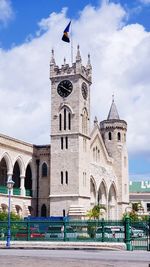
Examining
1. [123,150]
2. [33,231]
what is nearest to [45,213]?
[123,150]

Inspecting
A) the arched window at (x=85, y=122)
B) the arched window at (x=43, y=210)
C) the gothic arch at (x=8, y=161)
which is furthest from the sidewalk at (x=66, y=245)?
the arched window at (x=85, y=122)

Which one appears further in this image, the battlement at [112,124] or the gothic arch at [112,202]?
the battlement at [112,124]

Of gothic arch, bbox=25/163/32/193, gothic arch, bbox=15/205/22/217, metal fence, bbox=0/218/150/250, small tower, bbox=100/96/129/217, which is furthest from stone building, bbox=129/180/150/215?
metal fence, bbox=0/218/150/250

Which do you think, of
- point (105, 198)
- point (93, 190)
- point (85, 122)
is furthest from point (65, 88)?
point (105, 198)

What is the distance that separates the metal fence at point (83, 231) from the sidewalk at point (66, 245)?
2.29 ft

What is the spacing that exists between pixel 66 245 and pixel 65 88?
33.8 meters

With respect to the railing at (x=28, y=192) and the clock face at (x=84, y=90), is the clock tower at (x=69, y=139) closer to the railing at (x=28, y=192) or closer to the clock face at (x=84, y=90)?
the clock face at (x=84, y=90)

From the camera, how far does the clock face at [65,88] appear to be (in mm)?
58094

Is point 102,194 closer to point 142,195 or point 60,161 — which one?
point 60,161

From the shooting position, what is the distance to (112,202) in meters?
72.3

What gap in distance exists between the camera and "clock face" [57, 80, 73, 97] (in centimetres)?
5809

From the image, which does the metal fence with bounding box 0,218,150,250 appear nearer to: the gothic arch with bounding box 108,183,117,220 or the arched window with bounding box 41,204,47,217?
the arched window with bounding box 41,204,47,217

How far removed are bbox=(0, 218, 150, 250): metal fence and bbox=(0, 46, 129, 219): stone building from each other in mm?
22280

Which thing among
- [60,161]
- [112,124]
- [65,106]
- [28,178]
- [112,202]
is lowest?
[112,202]
